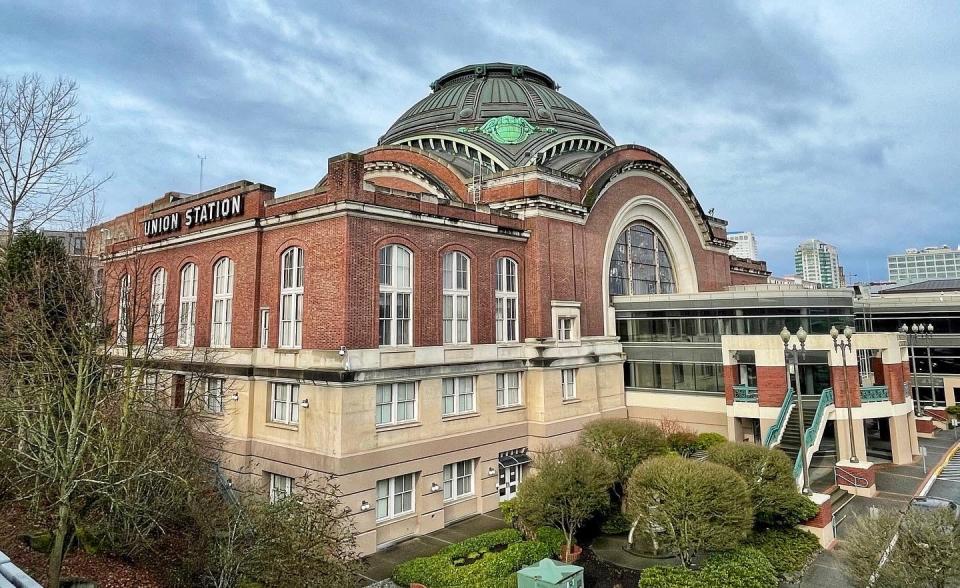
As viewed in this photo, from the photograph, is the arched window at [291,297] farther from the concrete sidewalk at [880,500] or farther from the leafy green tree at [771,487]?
the concrete sidewalk at [880,500]

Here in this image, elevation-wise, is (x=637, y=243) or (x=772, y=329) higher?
(x=637, y=243)

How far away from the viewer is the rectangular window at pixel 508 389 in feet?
79.0

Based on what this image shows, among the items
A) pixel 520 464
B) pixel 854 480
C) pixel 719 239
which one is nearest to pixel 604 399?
pixel 520 464

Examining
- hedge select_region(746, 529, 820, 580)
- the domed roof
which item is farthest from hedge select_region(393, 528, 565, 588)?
the domed roof

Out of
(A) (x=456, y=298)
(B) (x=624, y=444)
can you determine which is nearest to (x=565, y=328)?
(A) (x=456, y=298)

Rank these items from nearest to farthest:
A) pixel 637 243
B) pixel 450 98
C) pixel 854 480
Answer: pixel 854 480 < pixel 637 243 < pixel 450 98

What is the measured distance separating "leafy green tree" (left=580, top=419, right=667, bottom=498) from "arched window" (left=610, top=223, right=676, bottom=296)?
11028 millimetres

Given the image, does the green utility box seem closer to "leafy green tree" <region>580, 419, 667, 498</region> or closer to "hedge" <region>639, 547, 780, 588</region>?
"hedge" <region>639, 547, 780, 588</region>

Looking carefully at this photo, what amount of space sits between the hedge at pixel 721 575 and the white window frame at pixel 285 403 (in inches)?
493

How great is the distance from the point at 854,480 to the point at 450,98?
109ft

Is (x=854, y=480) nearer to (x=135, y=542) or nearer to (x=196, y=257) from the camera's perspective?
(x=135, y=542)

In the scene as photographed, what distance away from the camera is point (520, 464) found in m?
24.0

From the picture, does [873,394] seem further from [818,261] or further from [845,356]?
[818,261]

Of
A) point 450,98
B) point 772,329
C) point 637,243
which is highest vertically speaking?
point 450,98
